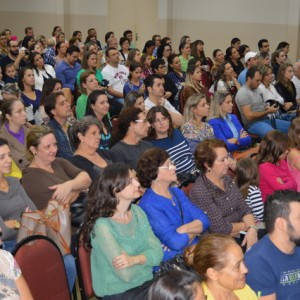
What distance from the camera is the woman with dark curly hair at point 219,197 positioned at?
3.88m

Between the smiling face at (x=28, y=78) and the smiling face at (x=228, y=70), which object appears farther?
the smiling face at (x=228, y=70)

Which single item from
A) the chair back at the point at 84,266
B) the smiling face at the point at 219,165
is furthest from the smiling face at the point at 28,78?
the chair back at the point at 84,266

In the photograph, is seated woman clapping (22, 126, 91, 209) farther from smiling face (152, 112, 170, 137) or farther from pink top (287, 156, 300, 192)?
pink top (287, 156, 300, 192)

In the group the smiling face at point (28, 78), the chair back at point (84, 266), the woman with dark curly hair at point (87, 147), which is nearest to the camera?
the chair back at point (84, 266)

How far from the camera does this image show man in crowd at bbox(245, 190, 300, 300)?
2.90 m

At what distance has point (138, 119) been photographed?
4.89m

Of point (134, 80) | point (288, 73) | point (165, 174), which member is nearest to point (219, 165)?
point (165, 174)

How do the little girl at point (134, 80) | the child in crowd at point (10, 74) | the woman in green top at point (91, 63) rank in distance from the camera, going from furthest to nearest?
1. the woman in green top at point (91, 63)
2. the child in crowd at point (10, 74)
3. the little girl at point (134, 80)

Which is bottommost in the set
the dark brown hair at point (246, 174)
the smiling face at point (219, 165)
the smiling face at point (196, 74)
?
the dark brown hair at point (246, 174)

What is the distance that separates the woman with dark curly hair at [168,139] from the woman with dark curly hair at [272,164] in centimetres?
69

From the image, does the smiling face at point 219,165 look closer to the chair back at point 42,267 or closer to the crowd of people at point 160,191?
the crowd of people at point 160,191

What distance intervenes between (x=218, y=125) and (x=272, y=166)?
1489 millimetres

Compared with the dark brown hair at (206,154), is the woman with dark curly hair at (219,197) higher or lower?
lower

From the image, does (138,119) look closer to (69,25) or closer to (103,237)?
(103,237)
